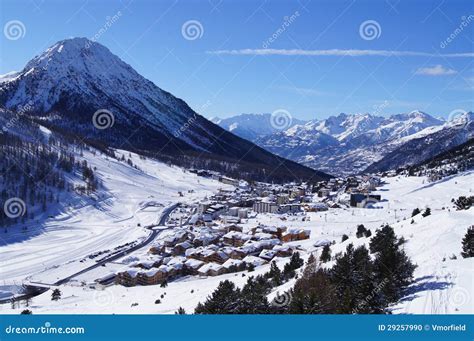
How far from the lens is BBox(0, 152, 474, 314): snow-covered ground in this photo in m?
15.7

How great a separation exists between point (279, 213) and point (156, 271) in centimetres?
4017

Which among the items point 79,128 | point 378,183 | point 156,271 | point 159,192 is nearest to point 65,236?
point 156,271

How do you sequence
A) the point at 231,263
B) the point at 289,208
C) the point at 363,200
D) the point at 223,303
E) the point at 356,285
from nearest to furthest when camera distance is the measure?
1. the point at 223,303
2. the point at 356,285
3. the point at 231,263
4. the point at 363,200
5. the point at 289,208

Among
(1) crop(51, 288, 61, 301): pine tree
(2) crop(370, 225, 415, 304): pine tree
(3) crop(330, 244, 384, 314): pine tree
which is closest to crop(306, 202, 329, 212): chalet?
(1) crop(51, 288, 61, 301): pine tree

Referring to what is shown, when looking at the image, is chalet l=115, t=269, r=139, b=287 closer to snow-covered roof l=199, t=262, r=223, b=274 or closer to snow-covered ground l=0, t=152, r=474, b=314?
snow-covered ground l=0, t=152, r=474, b=314

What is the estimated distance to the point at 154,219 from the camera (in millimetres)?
82375

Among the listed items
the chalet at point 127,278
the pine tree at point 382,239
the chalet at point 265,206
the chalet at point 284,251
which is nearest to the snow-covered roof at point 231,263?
the chalet at point 284,251

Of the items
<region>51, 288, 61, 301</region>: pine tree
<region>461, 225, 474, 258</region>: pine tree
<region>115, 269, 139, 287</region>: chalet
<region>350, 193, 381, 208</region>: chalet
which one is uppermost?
<region>350, 193, 381, 208</region>: chalet

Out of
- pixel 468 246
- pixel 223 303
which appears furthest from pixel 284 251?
pixel 223 303

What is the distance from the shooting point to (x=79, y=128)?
655ft

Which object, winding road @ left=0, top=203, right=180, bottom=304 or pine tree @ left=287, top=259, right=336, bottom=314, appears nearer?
pine tree @ left=287, top=259, right=336, bottom=314

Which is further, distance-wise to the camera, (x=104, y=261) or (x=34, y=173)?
(x=34, y=173)

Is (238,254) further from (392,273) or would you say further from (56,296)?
(392,273)

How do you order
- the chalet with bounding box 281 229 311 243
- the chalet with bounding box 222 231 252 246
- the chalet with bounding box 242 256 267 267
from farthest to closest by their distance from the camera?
the chalet with bounding box 222 231 252 246 → the chalet with bounding box 281 229 311 243 → the chalet with bounding box 242 256 267 267
